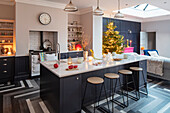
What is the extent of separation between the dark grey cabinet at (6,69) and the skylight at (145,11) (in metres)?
7.05

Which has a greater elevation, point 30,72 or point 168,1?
point 168,1

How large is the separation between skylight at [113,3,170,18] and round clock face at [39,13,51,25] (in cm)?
513

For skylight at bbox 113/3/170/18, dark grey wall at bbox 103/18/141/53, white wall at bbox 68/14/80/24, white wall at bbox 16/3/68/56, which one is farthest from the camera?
dark grey wall at bbox 103/18/141/53

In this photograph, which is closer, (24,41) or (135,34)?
(24,41)

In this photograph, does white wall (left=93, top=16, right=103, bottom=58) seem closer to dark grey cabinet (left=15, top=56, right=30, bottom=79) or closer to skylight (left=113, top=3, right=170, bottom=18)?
skylight (left=113, top=3, right=170, bottom=18)

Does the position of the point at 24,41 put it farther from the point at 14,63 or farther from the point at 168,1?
the point at 168,1

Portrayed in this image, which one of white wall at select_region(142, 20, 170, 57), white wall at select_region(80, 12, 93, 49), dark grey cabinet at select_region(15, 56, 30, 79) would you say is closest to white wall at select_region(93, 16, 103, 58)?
white wall at select_region(80, 12, 93, 49)

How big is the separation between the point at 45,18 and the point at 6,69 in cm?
248

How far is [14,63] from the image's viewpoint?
15.1 ft

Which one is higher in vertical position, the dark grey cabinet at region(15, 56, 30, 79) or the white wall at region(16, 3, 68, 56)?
the white wall at region(16, 3, 68, 56)

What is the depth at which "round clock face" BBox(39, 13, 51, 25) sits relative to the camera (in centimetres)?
500

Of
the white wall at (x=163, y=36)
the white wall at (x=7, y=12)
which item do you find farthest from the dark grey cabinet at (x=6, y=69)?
the white wall at (x=163, y=36)

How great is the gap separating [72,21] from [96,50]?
206cm

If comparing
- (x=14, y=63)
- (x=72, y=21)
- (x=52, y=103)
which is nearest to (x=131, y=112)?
(x=52, y=103)
